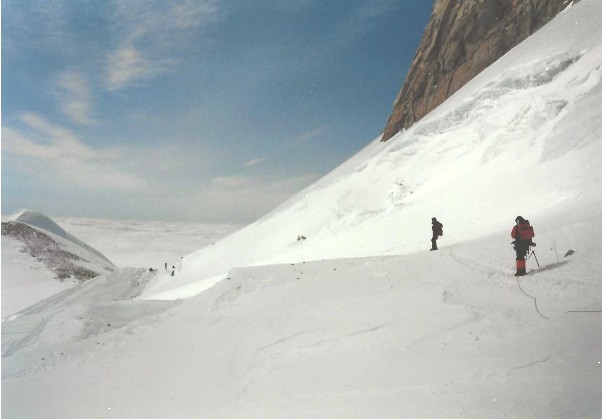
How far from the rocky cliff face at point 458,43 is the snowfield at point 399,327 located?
12.6 metres

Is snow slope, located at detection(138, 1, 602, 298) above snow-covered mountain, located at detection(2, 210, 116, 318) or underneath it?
above

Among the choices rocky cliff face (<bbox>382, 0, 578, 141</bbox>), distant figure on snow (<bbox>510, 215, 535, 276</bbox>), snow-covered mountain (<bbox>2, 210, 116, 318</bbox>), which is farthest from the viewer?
rocky cliff face (<bbox>382, 0, 578, 141</bbox>)

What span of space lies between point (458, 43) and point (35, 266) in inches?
1422

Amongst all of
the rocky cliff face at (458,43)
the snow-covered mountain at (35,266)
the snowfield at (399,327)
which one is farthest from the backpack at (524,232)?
the rocky cliff face at (458,43)

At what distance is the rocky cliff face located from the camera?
88.3ft

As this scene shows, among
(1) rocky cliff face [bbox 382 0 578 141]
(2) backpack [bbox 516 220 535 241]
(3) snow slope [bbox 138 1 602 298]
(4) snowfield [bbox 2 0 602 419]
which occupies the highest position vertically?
(1) rocky cliff face [bbox 382 0 578 141]

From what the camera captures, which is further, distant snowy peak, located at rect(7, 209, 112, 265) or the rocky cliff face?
distant snowy peak, located at rect(7, 209, 112, 265)

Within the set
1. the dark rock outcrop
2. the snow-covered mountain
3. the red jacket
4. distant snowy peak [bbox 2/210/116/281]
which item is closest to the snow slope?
the red jacket

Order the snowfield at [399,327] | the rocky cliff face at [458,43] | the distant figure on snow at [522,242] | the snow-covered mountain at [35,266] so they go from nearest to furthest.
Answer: the snowfield at [399,327]
the distant figure on snow at [522,242]
the snow-covered mountain at [35,266]
the rocky cliff face at [458,43]

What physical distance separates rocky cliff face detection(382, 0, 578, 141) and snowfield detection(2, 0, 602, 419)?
12.6m

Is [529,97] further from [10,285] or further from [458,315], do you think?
[10,285]

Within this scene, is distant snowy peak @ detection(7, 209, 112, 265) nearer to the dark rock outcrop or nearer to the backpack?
the dark rock outcrop

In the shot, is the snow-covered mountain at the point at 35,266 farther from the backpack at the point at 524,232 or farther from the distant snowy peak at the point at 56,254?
the backpack at the point at 524,232

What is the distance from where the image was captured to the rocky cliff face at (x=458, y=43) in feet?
88.3
